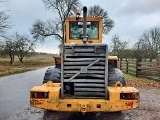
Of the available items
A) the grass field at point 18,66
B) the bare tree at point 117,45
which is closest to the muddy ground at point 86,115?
the grass field at point 18,66

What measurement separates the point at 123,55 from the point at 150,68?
23.6 metres

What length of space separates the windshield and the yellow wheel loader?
1.98 meters

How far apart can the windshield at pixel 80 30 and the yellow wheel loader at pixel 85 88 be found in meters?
1.98

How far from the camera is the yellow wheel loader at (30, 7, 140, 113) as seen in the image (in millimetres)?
6859

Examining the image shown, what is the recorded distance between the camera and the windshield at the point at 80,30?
31.1ft

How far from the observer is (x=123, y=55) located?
143 feet

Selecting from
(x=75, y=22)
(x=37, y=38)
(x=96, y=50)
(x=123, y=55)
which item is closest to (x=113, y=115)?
(x=96, y=50)

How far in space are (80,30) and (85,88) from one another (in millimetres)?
2719

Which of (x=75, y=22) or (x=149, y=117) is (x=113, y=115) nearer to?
(x=149, y=117)

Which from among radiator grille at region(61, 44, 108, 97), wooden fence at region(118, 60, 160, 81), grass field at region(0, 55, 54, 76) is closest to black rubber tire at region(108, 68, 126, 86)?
radiator grille at region(61, 44, 108, 97)

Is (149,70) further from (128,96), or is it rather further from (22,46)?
(22,46)

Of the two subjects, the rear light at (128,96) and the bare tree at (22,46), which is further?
the bare tree at (22,46)

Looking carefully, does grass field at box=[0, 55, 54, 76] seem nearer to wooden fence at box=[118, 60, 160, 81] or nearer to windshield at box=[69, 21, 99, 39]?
wooden fence at box=[118, 60, 160, 81]

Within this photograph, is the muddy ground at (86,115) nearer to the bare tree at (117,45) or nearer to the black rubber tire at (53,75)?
the black rubber tire at (53,75)
